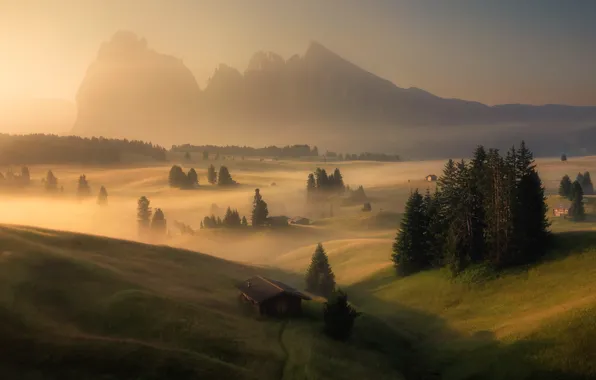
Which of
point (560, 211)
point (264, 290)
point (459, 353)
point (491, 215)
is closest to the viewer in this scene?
point (459, 353)

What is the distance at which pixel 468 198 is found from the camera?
67.0m

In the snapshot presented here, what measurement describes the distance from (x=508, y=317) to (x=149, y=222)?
148 m

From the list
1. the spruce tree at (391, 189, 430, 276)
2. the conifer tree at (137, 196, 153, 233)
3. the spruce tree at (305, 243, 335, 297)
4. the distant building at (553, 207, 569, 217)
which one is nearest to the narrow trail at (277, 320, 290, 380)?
the spruce tree at (305, 243, 335, 297)

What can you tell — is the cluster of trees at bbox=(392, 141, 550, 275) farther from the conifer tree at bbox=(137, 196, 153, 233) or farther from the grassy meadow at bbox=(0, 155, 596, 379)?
the conifer tree at bbox=(137, 196, 153, 233)

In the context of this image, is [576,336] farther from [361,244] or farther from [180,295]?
[361,244]

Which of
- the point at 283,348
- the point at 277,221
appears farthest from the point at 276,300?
the point at 277,221

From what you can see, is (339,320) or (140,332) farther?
(339,320)

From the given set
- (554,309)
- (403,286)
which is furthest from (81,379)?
(403,286)

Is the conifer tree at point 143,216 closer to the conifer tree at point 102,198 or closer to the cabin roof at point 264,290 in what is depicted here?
the conifer tree at point 102,198

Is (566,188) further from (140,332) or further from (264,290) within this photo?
(140,332)

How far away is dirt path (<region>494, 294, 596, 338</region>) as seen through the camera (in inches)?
1620

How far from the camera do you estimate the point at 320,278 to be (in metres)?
80.2

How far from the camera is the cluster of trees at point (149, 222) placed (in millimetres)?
162875

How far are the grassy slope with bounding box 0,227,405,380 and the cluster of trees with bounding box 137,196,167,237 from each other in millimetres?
101710
